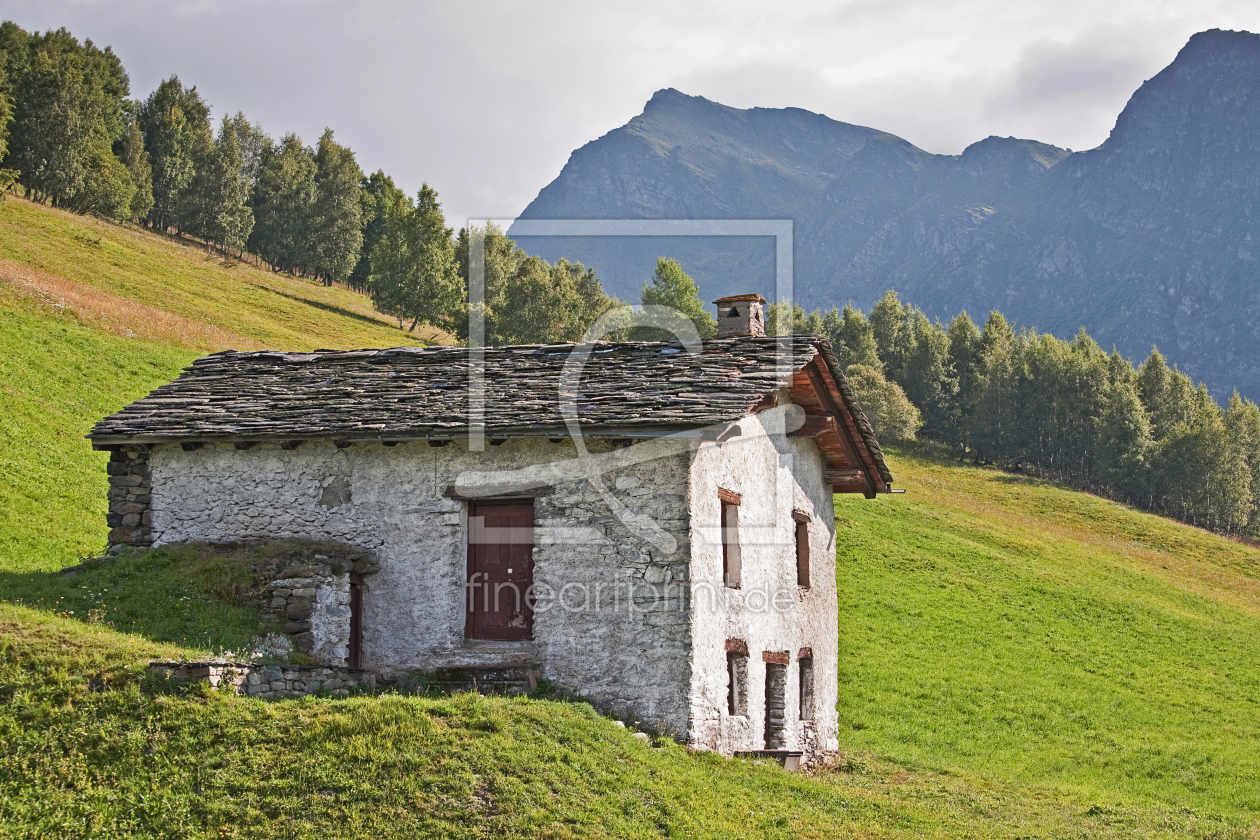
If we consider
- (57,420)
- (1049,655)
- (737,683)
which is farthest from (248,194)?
(737,683)

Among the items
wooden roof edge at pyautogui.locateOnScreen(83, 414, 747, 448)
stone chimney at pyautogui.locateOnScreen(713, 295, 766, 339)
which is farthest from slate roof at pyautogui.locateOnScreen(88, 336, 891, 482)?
stone chimney at pyautogui.locateOnScreen(713, 295, 766, 339)

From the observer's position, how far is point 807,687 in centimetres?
1775

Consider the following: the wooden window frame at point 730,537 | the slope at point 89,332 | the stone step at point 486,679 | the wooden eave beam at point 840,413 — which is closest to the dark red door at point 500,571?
the stone step at point 486,679

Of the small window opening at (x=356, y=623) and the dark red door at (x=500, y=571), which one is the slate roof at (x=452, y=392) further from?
the small window opening at (x=356, y=623)

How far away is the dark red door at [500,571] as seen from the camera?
14.4m

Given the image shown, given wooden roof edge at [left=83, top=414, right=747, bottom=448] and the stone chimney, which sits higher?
the stone chimney

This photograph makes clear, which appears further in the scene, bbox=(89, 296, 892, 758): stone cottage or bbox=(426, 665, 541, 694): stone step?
bbox=(426, 665, 541, 694): stone step

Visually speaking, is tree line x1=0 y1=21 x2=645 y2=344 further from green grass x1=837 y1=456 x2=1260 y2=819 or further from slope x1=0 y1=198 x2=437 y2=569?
green grass x1=837 y1=456 x2=1260 y2=819

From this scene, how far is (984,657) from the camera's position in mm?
→ 28953

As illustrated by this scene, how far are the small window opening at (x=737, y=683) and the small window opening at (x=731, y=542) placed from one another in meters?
1.03

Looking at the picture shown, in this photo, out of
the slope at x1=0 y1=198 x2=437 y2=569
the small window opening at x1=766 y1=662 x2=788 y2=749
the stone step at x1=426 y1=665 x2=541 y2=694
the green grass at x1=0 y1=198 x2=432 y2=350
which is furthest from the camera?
the green grass at x1=0 y1=198 x2=432 y2=350

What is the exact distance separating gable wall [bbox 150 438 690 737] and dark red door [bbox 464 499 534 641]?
22 cm

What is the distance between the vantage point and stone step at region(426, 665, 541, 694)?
13.7 metres

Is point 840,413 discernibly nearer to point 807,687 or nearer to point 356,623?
point 807,687
